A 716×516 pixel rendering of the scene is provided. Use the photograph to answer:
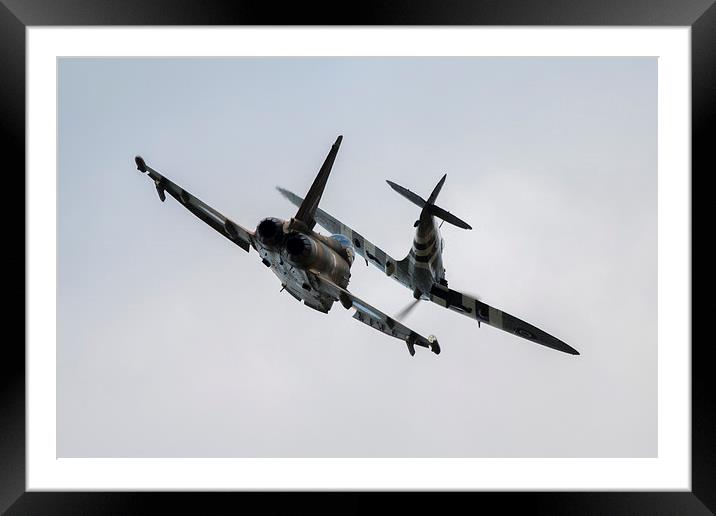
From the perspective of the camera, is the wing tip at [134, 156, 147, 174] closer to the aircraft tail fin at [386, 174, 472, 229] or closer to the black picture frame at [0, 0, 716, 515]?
the black picture frame at [0, 0, 716, 515]

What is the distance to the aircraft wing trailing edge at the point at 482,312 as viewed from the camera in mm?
21656

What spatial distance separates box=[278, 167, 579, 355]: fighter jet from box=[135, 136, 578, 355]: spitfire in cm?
2

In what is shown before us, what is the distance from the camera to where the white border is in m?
12.2

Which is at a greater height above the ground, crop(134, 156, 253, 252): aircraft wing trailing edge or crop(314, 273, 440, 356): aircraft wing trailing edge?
crop(134, 156, 253, 252): aircraft wing trailing edge

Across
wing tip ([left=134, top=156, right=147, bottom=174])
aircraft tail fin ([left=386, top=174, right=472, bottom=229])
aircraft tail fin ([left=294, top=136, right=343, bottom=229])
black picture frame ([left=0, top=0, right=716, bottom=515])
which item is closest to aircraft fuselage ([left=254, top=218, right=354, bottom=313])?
aircraft tail fin ([left=294, top=136, right=343, bottom=229])

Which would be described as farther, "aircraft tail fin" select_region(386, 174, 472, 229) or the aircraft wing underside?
the aircraft wing underside

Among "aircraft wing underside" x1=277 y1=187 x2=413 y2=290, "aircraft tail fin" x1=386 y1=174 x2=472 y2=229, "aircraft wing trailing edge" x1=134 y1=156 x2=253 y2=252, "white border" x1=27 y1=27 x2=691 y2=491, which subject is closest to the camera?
"white border" x1=27 y1=27 x2=691 y2=491

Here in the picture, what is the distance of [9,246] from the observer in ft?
39.2

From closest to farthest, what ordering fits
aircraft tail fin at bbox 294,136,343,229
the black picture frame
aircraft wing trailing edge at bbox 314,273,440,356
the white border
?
1. the black picture frame
2. the white border
3. aircraft tail fin at bbox 294,136,343,229
4. aircraft wing trailing edge at bbox 314,273,440,356

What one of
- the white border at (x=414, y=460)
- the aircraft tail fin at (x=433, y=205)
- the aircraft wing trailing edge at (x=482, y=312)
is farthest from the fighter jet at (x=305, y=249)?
the white border at (x=414, y=460)
